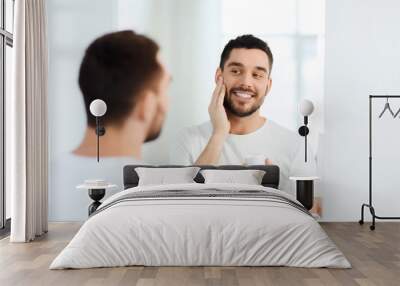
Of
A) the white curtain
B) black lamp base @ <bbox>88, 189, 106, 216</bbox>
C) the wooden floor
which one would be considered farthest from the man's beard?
the wooden floor

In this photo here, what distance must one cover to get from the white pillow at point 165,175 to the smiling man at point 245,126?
0.54 meters

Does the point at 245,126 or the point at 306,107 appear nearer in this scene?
the point at 306,107

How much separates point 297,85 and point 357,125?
95cm

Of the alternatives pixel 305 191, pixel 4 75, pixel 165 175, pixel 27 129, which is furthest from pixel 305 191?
pixel 4 75

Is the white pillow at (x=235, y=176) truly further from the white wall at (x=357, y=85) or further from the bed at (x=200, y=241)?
the bed at (x=200, y=241)

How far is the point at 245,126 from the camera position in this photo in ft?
25.5

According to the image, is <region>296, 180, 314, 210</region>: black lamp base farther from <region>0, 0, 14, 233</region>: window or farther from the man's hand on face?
<region>0, 0, 14, 233</region>: window

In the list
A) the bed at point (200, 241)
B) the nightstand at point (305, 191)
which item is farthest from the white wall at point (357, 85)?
the bed at point (200, 241)

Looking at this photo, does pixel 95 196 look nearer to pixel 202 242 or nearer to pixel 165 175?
pixel 165 175

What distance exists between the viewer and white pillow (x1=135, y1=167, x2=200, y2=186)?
705 cm

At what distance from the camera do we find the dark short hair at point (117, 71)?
305 inches

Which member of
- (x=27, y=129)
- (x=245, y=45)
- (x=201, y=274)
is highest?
(x=245, y=45)

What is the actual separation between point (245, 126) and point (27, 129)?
286 centimetres

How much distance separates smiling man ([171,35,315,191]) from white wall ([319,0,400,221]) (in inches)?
16.4
